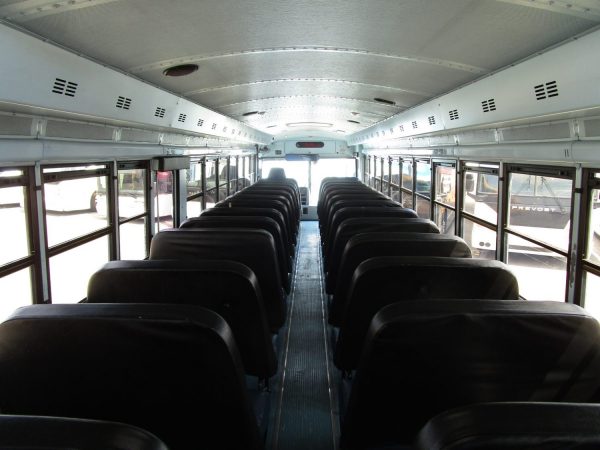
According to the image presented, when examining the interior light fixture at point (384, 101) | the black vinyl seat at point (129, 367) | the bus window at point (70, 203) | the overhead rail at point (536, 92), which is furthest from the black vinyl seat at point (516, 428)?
the interior light fixture at point (384, 101)

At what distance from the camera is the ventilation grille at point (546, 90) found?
247cm

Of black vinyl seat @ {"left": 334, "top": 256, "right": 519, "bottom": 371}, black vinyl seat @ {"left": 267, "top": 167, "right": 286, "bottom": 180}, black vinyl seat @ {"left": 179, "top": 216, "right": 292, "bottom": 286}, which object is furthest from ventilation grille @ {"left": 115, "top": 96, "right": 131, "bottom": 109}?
black vinyl seat @ {"left": 267, "top": 167, "right": 286, "bottom": 180}

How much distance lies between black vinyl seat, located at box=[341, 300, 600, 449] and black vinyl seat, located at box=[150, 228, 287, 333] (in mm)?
1427

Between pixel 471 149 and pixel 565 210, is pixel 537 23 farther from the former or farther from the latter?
pixel 471 149

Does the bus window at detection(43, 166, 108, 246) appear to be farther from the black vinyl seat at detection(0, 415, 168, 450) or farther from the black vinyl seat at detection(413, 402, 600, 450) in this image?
the black vinyl seat at detection(413, 402, 600, 450)

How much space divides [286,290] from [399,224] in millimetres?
1230

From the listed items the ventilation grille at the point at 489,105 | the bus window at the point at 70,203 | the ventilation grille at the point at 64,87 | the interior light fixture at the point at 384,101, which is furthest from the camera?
the interior light fixture at the point at 384,101

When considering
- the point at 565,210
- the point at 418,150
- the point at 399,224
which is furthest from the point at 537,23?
the point at 418,150

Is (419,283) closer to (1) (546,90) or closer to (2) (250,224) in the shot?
(1) (546,90)

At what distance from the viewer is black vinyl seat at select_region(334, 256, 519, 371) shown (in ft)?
7.36

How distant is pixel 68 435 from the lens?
77 centimetres

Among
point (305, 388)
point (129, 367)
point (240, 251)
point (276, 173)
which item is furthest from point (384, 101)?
point (276, 173)

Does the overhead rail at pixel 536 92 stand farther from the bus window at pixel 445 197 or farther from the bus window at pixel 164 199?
the bus window at pixel 164 199

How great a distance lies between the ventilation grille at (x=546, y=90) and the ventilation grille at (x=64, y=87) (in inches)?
108
